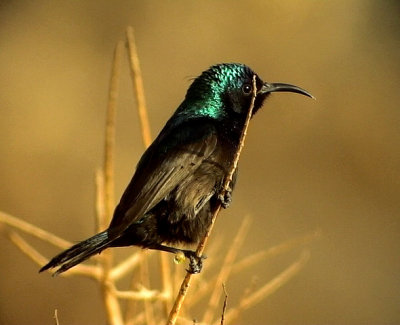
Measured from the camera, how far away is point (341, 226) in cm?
799

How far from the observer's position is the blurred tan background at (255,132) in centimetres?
728

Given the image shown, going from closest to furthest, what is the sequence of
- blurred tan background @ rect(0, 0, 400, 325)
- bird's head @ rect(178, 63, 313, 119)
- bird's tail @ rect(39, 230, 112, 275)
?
1. bird's tail @ rect(39, 230, 112, 275)
2. bird's head @ rect(178, 63, 313, 119)
3. blurred tan background @ rect(0, 0, 400, 325)

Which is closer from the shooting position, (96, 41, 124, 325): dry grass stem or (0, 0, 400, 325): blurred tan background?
(96, 41, 124, 325): dry grass stem

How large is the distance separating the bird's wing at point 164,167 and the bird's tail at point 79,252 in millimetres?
50

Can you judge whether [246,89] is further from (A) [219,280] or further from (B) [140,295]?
(B) [140,295]

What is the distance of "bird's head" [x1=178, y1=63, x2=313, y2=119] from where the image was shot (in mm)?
4234

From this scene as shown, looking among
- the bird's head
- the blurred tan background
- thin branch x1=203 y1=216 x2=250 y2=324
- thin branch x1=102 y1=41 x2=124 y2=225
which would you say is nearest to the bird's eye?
the bird's head

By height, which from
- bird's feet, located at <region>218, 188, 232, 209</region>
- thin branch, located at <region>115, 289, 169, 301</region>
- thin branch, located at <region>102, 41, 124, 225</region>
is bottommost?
thin branch, located at <region>115, 289, 169, 301</region>

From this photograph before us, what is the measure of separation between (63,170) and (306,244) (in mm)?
2389

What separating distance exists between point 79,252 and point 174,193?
0.52 m

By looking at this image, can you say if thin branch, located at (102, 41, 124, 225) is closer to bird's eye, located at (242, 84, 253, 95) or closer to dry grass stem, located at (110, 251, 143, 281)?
dry grass stem, located at (110, 251, 143, 281)

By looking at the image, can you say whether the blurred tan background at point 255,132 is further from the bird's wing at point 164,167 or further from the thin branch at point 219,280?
the bird's wing at point 164,167

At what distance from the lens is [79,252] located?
11.7 ft

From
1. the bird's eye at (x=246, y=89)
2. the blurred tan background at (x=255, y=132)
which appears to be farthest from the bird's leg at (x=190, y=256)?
the blurred tan background at (x=255, y=132)
